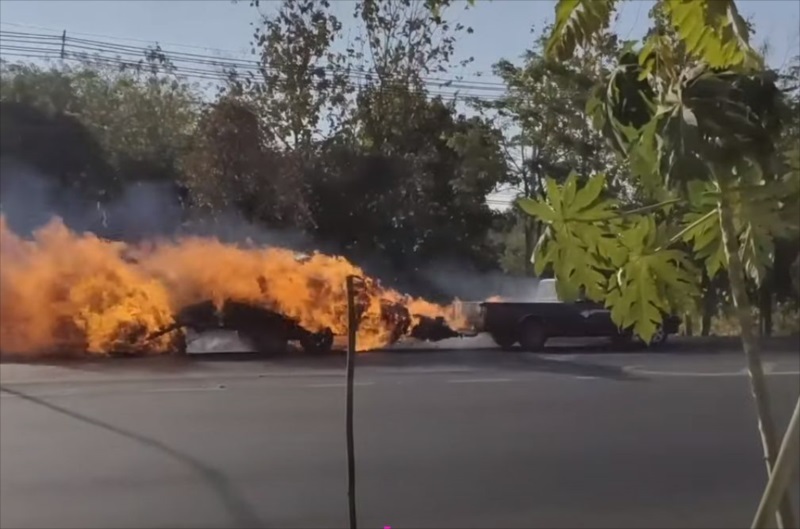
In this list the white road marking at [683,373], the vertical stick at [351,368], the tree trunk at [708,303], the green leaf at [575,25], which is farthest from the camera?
the white road marking at [683,373]

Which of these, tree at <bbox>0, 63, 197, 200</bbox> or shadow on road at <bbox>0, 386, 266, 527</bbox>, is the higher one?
tree at <bbox>0, 63, 197, 200</bbox>

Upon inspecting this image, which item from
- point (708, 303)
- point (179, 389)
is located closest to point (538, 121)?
point (708, 303)

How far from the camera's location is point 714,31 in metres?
0.69

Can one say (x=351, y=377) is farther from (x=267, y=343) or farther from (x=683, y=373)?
(x=683, y=373)

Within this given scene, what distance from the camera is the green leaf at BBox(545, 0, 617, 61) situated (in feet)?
2.43

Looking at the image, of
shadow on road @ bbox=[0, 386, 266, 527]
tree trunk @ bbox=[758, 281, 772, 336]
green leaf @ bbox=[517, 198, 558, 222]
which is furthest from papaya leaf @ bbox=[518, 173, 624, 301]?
shadow on road @ bbox=[0, 386, 266, 527]

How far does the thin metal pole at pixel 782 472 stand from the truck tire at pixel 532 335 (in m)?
1.68

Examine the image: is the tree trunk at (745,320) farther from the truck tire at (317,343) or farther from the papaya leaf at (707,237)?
the truck tire at (317,343)

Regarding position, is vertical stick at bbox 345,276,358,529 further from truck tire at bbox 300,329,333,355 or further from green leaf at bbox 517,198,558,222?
green leaf at bbox 517,198,558,222

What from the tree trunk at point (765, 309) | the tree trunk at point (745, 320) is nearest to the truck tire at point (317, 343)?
the tree trunk at point (765, 309)

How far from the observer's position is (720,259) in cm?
88

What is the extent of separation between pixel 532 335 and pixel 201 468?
778 mm

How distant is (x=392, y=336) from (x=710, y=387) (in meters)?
0.79

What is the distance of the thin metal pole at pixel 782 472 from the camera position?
2.06ft
